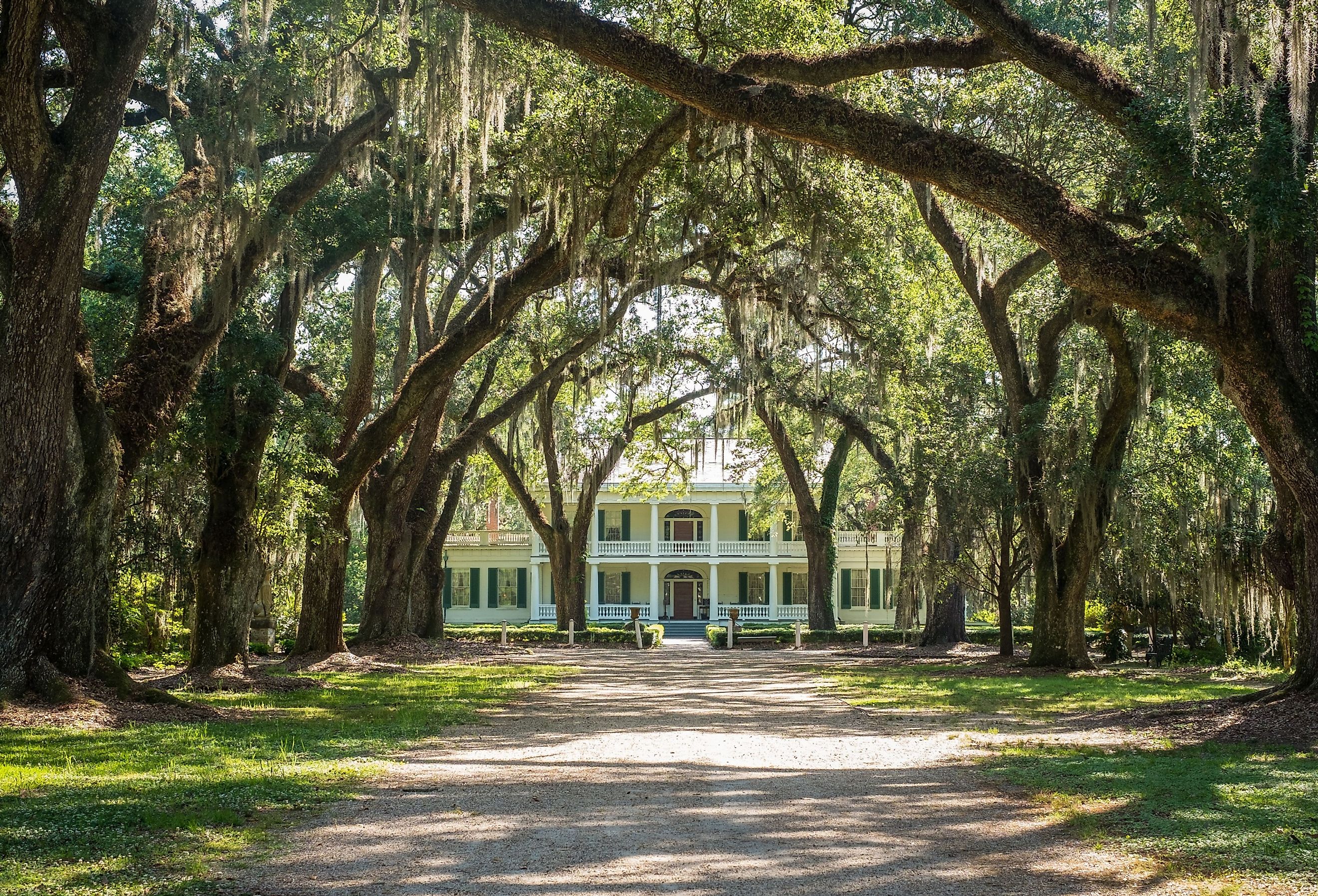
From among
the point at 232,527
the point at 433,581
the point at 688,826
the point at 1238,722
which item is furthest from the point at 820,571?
the point at 688,826

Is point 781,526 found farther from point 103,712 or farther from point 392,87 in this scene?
point 103,712

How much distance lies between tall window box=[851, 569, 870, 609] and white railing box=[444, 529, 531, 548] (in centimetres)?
1270

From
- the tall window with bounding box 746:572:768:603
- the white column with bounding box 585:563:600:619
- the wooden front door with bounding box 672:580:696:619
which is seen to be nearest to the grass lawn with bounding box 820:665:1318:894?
the white column with bounding box 585:563:600:619

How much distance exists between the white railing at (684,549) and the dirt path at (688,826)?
3276 centimetres

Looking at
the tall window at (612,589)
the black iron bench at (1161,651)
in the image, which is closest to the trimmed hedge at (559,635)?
the tall window at (612,589)

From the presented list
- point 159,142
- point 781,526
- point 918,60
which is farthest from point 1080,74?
point 781,526

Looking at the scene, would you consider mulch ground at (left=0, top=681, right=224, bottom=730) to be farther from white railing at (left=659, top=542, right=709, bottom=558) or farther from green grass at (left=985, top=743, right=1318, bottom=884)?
white railing at (left=659, top=542, right=709, bottom=558)

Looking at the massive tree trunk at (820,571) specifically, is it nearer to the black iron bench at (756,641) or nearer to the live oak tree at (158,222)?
the black iron bench at (756,641)

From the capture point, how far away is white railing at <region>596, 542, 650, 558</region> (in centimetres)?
4259

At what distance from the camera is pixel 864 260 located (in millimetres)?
16438

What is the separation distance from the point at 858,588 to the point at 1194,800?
124 feet

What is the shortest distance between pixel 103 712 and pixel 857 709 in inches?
282

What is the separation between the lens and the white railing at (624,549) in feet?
140

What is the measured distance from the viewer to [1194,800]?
5.84 metres
